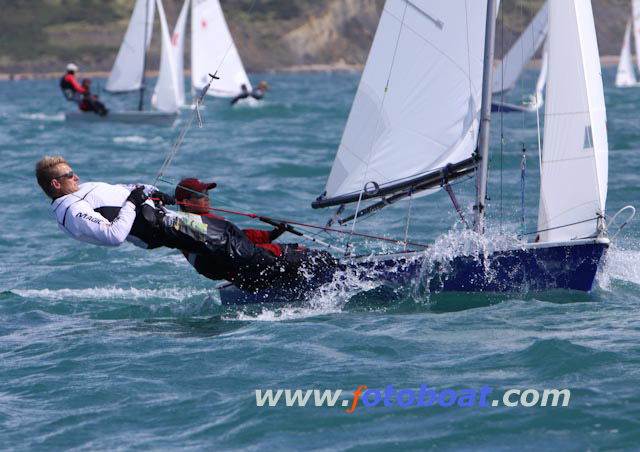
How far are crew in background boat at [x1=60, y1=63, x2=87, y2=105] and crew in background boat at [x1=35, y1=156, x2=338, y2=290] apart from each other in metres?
17.5

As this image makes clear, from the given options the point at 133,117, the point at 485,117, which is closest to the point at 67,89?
the point at 133,117

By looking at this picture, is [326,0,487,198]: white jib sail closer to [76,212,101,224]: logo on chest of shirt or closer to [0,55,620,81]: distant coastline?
[76,212,101,224]: logo on chest of shirt

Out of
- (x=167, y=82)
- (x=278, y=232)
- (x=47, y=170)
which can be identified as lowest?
(x=278, y=232)

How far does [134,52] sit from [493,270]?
2115cm

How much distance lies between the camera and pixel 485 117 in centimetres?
699

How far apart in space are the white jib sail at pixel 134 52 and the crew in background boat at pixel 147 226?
20.1 meters

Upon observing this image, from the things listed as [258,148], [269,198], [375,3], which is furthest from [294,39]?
[269,198]

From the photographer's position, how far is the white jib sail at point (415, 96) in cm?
716

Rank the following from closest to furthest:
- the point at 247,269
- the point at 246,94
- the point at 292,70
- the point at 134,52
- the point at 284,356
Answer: the point at 284,356
the point at 247,269
the point at 134,52
the point at 246,94
the point at 292,70

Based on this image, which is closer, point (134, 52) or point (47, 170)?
point (47, 170)

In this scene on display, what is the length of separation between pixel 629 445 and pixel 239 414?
181 cm

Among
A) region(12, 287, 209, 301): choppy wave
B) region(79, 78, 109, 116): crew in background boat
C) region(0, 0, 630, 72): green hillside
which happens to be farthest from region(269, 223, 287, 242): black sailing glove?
region(0, 0, 630, 72): green hillside

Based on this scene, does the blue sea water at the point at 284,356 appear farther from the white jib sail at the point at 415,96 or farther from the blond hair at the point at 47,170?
the blond hair at the point at 47,170

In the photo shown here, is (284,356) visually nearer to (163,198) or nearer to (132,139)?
(163,198)
